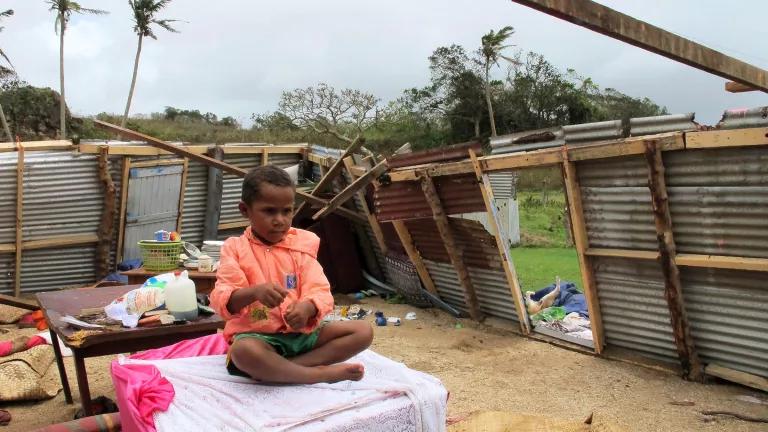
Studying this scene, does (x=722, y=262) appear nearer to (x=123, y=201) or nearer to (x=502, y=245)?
(x=502, y=245)

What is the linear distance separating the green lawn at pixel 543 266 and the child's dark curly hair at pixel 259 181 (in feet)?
24.8

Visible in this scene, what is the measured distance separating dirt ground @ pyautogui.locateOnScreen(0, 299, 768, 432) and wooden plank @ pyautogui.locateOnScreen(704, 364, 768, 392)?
0.07 metres

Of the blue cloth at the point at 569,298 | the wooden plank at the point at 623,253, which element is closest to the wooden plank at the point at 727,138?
the wooden plank at the point at 623,253

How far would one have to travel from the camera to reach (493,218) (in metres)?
6.98

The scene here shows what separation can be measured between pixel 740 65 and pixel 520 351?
5.11m

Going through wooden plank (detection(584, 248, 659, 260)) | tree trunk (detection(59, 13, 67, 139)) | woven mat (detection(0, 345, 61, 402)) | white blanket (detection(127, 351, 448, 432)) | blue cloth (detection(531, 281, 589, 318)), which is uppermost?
tree trunk (detection(59, 13, 67, 139))

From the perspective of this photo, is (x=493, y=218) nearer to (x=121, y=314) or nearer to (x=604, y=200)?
(x=604, y=200)

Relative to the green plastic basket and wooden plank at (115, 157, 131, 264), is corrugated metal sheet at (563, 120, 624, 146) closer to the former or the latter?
the green plastic basket

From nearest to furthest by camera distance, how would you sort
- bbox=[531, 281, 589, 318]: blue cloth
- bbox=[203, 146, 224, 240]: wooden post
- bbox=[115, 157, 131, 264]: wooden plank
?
bbox=[531, 281, 589, 318]: blue cloth
bbox=[115, 157, 131, 264]: wooden plank
bbox=[203, 146, 224, 240]: wooden post

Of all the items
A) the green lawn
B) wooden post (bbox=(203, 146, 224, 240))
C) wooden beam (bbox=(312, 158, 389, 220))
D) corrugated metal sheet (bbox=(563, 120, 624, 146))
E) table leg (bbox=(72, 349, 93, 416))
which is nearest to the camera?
table leg (bbox=(72, 349, 93, 416))

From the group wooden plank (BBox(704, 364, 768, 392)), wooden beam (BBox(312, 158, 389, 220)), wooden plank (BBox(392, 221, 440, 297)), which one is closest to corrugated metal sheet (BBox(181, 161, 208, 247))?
wooden beam (BBox(312, 158, 389, 220))

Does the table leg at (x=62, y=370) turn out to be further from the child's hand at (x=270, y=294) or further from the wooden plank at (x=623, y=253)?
the wooden plank at (x=623, y=253)

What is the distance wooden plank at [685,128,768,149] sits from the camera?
461 cm

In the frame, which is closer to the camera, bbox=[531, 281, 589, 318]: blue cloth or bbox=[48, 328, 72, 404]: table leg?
bbox=[48, 328, 72, 404]: table leg
